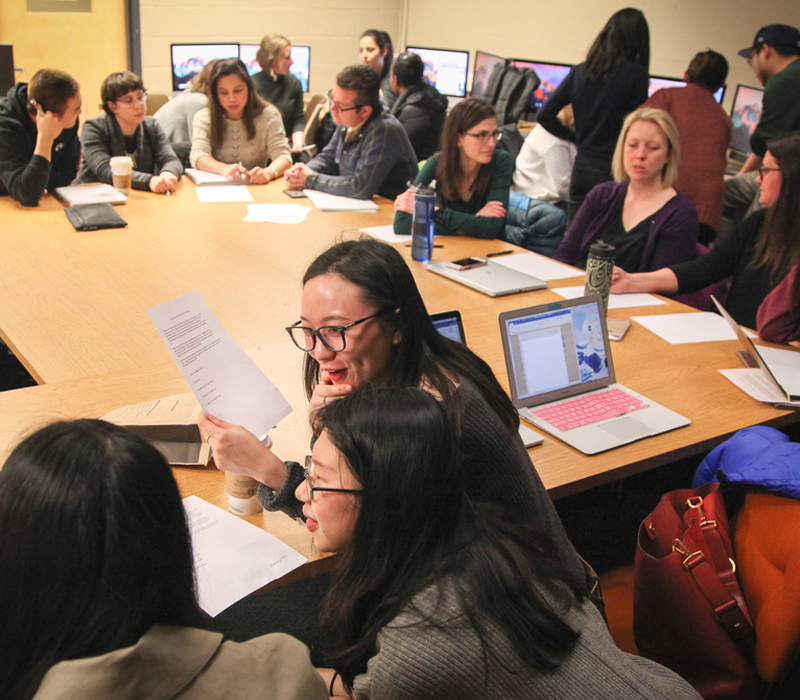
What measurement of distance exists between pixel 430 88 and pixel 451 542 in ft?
13.8

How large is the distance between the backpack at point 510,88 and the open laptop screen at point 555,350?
4.02m

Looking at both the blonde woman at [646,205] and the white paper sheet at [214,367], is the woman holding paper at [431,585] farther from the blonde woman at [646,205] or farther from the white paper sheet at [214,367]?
the blonde woman at [646,205]

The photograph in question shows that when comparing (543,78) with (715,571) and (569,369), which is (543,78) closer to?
(569,369)

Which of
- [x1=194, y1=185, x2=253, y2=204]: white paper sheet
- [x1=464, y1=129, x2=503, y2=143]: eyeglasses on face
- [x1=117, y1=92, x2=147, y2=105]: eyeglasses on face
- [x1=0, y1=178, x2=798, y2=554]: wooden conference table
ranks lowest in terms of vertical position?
[x1=0, y1=178, x2=798, y2=554]: wooden conference table

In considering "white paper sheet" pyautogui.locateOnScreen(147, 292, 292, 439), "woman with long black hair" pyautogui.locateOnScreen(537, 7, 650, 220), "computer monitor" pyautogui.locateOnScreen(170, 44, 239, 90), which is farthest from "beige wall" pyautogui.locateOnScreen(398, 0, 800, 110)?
"white paper sheet" pyautogui.locateOnScreen(147, 292, 292, 439)

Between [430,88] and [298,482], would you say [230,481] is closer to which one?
[298,482]

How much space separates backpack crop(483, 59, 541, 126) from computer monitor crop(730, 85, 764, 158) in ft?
4.49

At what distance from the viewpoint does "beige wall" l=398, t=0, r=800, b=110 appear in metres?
4.89

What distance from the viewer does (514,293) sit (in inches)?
100

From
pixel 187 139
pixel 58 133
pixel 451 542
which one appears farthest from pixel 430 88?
pixel 451 542

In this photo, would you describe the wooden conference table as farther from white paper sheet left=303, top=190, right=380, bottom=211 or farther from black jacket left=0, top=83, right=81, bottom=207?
white paper sheet left=303, top=190, right=380, bottom=211

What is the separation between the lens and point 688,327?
7.81ft

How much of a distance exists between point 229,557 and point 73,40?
Result: 5.83 meters

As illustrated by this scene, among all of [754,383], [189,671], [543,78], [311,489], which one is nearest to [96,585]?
[189,671]
